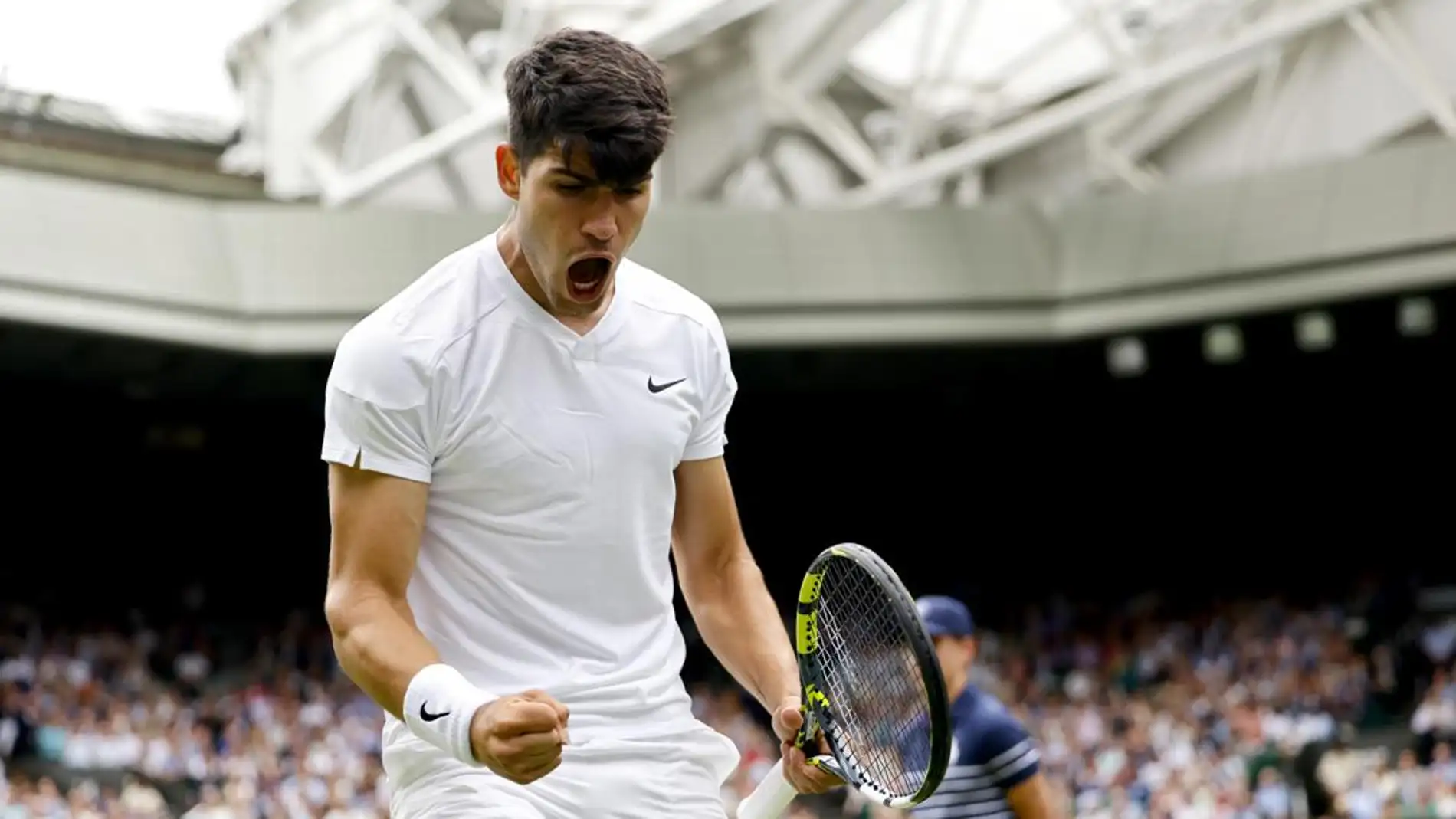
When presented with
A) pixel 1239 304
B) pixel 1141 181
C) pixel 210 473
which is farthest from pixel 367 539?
pixel 210 473

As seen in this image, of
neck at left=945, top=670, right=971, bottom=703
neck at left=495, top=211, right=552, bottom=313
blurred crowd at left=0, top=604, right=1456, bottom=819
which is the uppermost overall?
neck at left=495, top=211, right=552, bottom=313

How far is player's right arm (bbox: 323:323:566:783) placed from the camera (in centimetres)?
350

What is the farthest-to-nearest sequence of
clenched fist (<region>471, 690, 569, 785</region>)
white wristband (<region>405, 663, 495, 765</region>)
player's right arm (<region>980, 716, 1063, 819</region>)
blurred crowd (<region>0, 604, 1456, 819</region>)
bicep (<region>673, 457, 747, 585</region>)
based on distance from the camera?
blurred crowd (<region>0, 604, 1456, 819</region>), player's right arm (<region>980, 716, 1063, 819</region>), bicep (<region>673, 457, 747, 585</region>), white wristband (<region>405, 663, 495, 765</region>), clenched fist (<region>471, 690, 569, 785</region>)

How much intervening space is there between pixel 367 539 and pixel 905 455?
25.7m

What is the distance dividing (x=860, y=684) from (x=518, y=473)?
2.52 ft

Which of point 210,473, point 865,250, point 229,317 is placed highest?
point 865,250

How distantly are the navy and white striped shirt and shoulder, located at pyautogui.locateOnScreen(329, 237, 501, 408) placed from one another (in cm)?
343

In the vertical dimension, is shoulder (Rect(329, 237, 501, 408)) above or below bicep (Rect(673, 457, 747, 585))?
above

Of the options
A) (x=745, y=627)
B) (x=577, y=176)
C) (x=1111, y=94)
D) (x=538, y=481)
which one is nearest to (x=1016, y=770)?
(x=745, y=627)

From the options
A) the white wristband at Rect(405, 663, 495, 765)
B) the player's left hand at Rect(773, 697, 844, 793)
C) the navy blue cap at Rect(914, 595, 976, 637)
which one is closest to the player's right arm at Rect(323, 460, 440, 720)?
the white wristband at Rect(405, 663, 495, 765)

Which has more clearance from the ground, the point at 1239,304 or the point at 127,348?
the point at 1239,304

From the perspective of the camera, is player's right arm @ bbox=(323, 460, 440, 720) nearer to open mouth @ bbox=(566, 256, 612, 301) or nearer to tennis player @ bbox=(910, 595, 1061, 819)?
open mouth @ bbox=(566, 256, 612, 301)

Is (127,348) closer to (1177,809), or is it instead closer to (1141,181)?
(1141,181)

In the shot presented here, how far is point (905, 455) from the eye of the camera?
2911 cm
